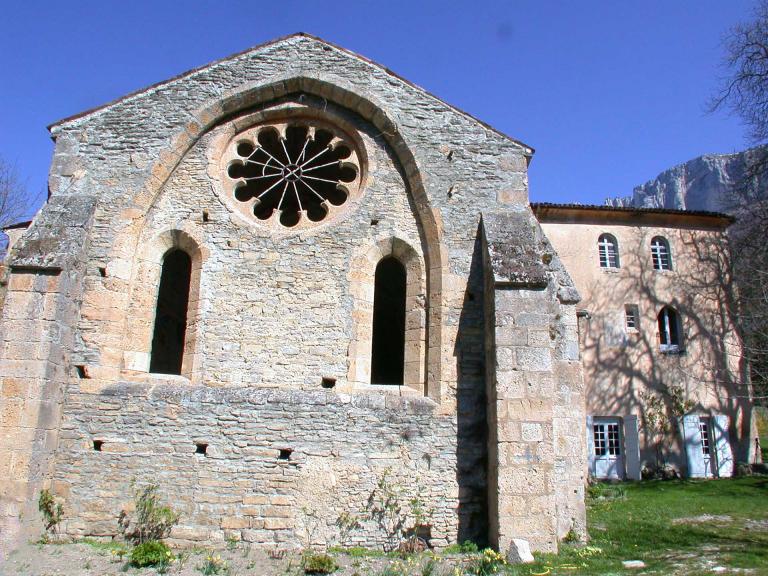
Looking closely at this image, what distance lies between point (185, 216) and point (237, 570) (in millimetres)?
4929

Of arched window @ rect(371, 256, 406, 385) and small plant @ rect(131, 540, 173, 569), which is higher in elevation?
arched window @ rect(371, 256, 406, 385)

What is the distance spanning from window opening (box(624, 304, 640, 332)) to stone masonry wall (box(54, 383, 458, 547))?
11630mm

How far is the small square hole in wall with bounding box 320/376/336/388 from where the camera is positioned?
809 centimetres

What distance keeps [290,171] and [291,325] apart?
2.62 m

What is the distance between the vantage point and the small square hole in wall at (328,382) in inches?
318

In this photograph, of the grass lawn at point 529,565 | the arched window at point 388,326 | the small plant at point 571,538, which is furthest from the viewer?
the arched window at point 388,326

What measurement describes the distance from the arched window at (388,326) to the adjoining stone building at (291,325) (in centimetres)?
256

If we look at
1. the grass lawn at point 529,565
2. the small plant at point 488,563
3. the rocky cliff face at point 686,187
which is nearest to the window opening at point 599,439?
the grass lawn at point 529,565

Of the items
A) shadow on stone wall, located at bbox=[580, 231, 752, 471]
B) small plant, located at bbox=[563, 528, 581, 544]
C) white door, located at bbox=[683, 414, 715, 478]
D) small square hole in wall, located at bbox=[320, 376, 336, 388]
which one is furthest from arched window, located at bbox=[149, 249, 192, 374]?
white door, located at bbox=[683, 414, 715, 478]

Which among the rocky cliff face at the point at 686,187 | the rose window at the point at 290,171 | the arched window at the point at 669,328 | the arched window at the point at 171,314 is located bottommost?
the arched window at the point at 171,314

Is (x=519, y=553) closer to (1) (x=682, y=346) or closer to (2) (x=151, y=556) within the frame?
(2) (x=151, y=556)

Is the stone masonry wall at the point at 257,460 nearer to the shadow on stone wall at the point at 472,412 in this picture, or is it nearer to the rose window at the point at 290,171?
the shadow on stone wall at the point at 472,412

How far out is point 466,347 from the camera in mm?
8188

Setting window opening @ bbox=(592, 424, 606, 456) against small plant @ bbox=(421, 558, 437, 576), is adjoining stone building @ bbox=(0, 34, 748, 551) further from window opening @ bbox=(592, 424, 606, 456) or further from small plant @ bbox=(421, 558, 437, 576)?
window opening @ bbox=(592, 424, 606, 456)
